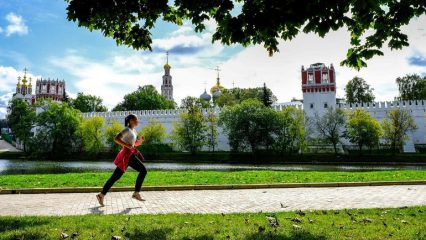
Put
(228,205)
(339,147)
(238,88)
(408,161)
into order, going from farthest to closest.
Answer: (238,88)
(339,147)
(408,161)
(228,205)

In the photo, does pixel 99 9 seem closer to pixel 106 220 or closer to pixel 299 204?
pixel 106 220

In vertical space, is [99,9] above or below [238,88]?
below

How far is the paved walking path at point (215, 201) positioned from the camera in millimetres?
7160

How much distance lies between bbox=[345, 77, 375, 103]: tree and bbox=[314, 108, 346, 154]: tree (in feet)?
63.4

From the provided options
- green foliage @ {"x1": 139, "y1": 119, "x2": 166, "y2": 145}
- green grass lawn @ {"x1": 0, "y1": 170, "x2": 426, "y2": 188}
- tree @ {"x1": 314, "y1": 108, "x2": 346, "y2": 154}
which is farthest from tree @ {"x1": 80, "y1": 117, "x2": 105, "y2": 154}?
green grass lawn @ {"x1": 0, "y1": 170, "x2": 426, "y2": 188}

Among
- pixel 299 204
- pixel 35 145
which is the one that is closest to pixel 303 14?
pixel 299 204

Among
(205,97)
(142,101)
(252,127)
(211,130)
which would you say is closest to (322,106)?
(252,127)

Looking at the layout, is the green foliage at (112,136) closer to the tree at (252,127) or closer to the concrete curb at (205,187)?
the tree at (252,127)

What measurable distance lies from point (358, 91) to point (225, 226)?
68.6 meters

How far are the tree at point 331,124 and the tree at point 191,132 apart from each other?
52.6 ft

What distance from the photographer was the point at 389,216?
6184mm

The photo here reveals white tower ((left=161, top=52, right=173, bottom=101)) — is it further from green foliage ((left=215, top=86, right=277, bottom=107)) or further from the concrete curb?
the concrete curb

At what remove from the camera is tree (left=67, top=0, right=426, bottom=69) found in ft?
18.0

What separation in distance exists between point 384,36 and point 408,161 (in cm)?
3763
